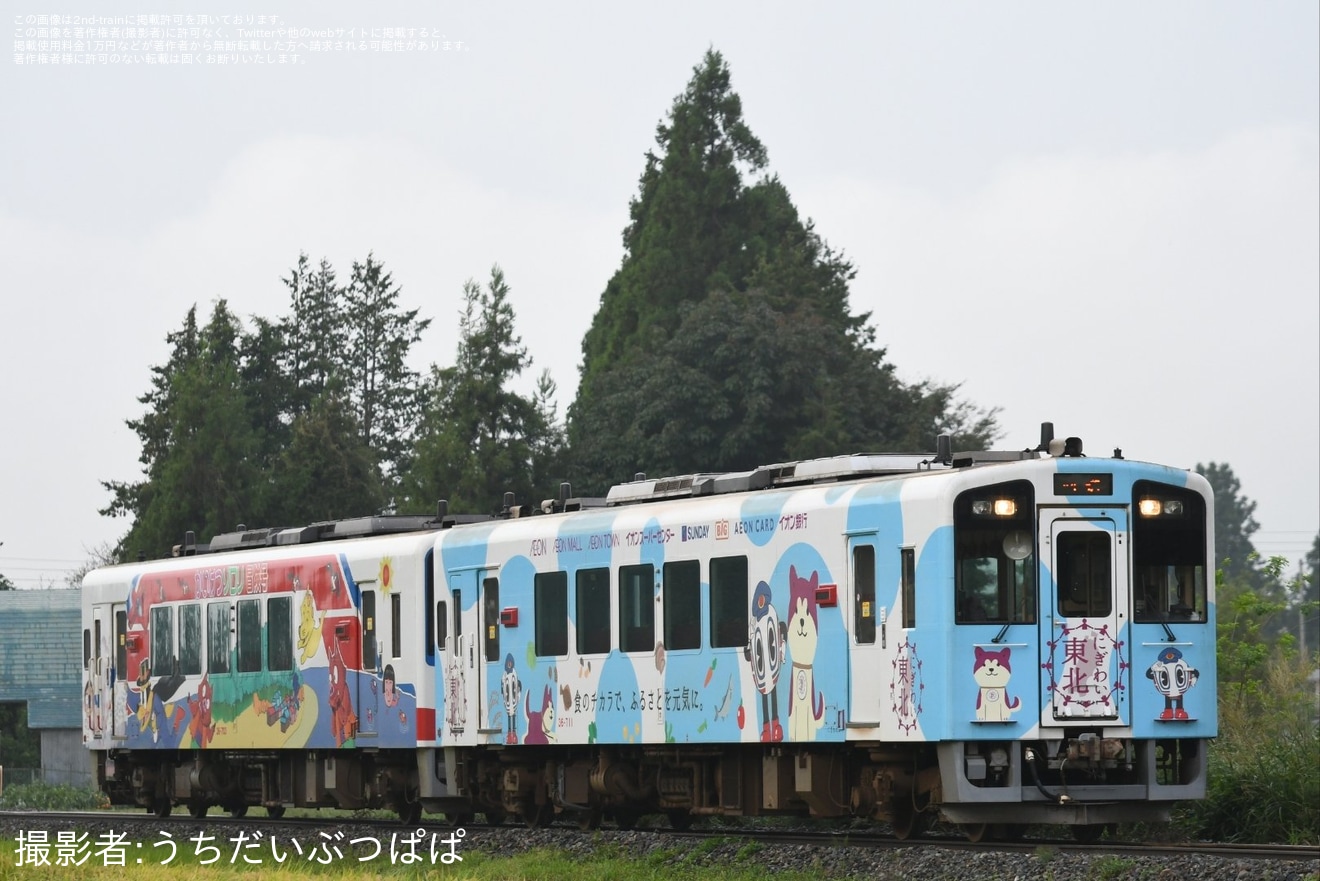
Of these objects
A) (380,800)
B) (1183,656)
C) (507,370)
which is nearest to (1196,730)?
(1183,656)

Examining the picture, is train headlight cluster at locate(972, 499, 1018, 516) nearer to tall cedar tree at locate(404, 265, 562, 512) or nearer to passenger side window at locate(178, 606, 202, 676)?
passenger side window at locate(178, 606, 202, 676)

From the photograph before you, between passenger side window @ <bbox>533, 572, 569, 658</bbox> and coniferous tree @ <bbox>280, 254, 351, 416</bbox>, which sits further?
coniferous tree @ <bbox>280, 254, 351, 416</bbox>

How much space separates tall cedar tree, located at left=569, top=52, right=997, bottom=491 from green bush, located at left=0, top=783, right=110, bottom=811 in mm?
16464

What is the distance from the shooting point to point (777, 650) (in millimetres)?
18250

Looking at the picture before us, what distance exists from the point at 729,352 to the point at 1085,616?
37958 mm

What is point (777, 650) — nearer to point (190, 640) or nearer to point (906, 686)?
point (906, 686)

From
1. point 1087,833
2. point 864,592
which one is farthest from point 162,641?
point 1087,833

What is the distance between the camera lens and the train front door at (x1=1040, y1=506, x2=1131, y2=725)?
16.8 meters

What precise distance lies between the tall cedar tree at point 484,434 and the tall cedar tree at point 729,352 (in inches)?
86.5

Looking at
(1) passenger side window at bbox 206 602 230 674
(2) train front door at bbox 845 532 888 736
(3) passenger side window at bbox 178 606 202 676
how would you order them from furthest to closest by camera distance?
(3) passenger side window at bbox 178 606 202 676 < (1) passenger side window at bbox 206 602 230 674 < (2) train front door at bbox 845 532 888 736

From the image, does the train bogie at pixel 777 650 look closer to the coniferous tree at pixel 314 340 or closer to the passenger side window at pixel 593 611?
the passenger side window at pixel 593 611

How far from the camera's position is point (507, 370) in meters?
52.1

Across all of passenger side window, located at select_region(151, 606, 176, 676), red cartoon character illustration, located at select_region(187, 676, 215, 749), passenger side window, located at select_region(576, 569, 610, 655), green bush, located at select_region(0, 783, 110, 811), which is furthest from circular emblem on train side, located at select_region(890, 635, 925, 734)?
green bush, located at select_region(0, 783, 110, 811)

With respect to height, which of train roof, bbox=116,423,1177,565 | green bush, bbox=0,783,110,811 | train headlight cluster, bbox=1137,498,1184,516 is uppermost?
train roof, bbox=116,423,1177,565
